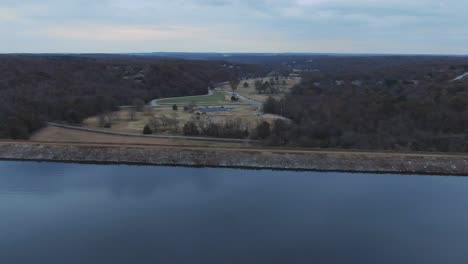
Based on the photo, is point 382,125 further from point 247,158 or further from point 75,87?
point 75,87

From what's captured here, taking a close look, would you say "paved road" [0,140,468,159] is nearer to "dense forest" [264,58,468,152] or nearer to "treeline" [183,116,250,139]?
"dense forest" [264,58,468,152]

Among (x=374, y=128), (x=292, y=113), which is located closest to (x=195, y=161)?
(x=374, y=128)

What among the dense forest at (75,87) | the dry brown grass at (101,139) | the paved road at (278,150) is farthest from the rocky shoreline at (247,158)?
the dense forest at (75,87)

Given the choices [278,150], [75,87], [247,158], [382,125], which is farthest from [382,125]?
[75,87]

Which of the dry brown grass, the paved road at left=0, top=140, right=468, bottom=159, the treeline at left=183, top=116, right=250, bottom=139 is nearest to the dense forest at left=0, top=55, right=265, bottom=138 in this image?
the dry brown grass

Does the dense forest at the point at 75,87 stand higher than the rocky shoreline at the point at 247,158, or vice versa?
the dense forest at the point at 75,87

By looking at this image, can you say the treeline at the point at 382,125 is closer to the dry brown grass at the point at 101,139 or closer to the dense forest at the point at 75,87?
the dry brown grass at the point at 101,139
